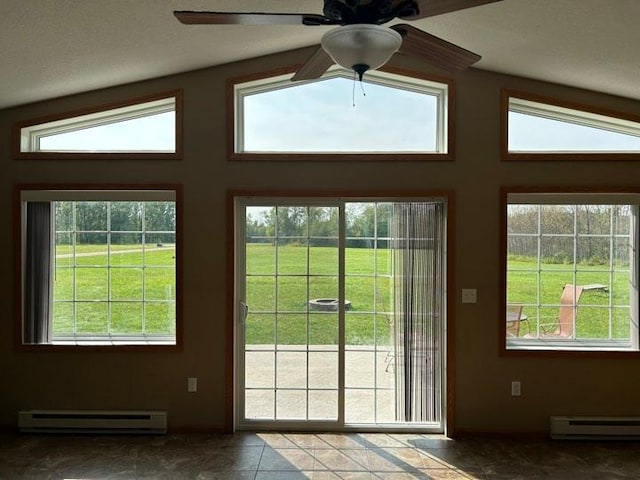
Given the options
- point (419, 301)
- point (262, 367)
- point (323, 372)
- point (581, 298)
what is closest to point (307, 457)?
point (323, 372)

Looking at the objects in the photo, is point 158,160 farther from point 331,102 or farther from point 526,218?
point 526,218

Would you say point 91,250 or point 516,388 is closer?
point 516,388

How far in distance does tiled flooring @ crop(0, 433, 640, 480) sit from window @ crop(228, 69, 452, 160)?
7.62 ft

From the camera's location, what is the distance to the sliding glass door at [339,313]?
4.17 meters

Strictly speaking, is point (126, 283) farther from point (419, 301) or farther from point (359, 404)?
point (419, 301)

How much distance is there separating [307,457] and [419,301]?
4.89 feet

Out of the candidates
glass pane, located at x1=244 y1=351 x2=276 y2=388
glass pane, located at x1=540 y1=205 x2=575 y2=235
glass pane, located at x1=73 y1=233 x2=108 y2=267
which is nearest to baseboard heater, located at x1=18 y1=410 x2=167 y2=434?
glass pane, located at x1=244 y1=351 x2=276 y2=388

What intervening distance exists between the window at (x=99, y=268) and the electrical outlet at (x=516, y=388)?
2.75 m

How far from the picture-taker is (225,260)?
412 centimetres

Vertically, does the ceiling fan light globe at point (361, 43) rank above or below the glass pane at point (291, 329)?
above

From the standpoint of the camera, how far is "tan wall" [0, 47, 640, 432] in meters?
4.09

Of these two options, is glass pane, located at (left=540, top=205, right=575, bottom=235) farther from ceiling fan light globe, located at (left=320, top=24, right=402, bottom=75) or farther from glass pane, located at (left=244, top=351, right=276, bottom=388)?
ceiling fan light globe, located at (left=320, top=24, right=402, bottom=75)

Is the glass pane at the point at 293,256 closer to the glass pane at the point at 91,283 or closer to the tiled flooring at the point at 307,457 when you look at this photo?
the tiled flooring at the point at 307,457

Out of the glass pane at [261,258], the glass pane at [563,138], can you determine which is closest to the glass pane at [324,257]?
the glass pane at [261,258]
